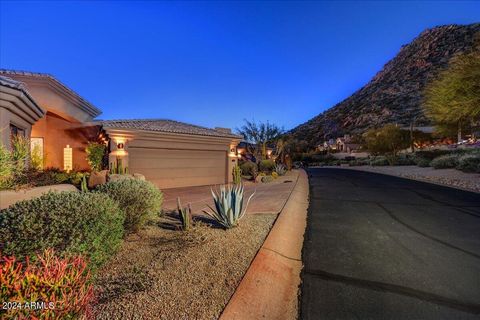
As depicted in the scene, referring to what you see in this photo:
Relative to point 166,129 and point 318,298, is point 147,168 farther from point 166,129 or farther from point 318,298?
point 318,298

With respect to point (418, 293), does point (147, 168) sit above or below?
above

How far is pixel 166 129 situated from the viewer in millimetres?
14008

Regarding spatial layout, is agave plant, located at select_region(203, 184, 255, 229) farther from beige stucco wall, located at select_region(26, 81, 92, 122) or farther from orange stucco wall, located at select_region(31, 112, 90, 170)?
orange stucco wall, located at select_region(31, 112, 90, 170)

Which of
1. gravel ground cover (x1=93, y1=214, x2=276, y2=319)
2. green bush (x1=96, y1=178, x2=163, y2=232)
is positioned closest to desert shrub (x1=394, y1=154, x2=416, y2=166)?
gravel ground cover (x1=93, y1=214, x2=276, y2=319)

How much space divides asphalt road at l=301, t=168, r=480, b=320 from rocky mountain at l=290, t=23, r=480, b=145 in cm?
5975

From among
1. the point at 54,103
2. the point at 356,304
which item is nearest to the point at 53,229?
the point at 356,304

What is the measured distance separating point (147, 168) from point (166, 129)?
2.35m

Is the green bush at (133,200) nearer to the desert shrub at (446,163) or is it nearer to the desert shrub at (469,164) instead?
the desert shrub at (469,164)

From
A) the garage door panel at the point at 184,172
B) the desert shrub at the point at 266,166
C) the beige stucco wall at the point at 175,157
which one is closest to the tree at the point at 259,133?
the desert shrub at the point at 266,166

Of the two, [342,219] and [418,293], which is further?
[342,219]

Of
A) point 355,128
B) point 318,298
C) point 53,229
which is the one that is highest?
point 355,128

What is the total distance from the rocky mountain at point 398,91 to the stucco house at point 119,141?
56740mm

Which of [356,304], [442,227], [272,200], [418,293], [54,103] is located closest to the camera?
[356,304]

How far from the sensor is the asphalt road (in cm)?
288
